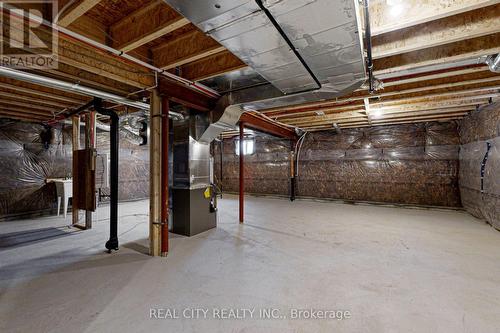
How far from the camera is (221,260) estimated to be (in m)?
2.51

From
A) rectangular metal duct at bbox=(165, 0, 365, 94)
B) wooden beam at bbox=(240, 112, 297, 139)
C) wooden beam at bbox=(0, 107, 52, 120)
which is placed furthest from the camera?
wooden beam at bbox=(240, 112, 297, 139)

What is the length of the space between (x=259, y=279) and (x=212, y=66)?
89.8 inches

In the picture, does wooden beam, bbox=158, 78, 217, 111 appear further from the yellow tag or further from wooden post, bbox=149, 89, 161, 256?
the yellow tag

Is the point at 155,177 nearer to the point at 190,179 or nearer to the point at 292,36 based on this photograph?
the point at 190,179

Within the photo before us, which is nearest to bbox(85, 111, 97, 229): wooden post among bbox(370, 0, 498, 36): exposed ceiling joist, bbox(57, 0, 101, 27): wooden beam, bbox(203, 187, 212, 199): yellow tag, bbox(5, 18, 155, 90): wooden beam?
bbox(5, 18, 155, 90): wooden beam

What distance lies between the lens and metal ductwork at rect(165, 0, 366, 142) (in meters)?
1.24

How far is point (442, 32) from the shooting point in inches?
73.7

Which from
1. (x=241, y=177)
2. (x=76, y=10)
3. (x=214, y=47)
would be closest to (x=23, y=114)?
(x=76, y=10)

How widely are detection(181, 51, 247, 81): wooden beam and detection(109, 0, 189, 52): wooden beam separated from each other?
75 cm

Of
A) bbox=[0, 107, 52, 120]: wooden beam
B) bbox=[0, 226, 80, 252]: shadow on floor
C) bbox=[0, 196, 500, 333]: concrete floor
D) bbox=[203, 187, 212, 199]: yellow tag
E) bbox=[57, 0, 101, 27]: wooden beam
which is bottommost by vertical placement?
bbox=[0, 196, 500, 333]: concrete floor

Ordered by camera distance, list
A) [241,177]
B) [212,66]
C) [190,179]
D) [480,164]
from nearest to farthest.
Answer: [212,66], [190,179], [480,164], [241,177]

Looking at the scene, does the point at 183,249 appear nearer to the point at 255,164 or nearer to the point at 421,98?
the point at 421,98

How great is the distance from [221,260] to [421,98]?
3883 mm

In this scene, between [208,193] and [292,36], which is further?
[208,193]
